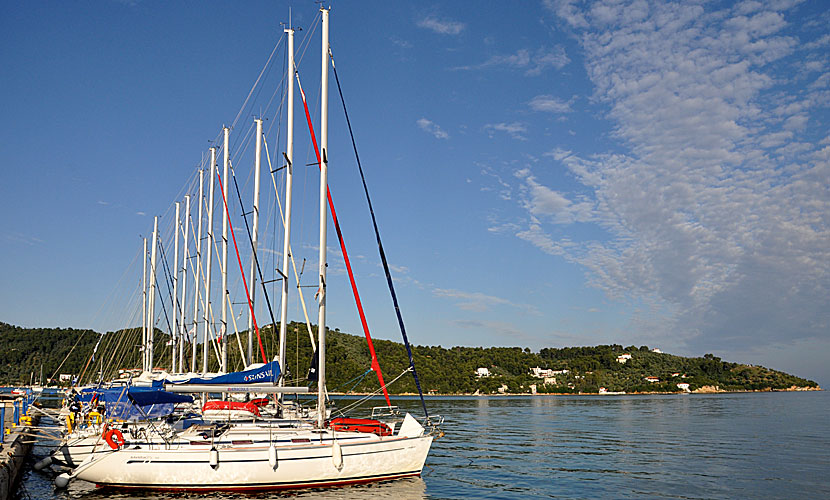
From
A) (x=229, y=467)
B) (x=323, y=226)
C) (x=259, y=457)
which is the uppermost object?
(x=323, y=226)

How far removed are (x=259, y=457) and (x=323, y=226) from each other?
26.6 ft

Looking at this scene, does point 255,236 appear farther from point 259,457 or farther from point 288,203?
point 259,457

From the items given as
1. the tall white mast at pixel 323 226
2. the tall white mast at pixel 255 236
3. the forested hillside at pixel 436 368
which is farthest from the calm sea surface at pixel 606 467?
the forested hillside at pixel 436 368

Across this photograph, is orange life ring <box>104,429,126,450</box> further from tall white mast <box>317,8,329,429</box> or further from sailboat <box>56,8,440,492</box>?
tall white mast <box>317,8,329,429</box>

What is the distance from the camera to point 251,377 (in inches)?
878

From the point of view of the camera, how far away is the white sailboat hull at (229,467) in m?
19.6

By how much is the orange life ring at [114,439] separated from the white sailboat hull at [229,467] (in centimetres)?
26

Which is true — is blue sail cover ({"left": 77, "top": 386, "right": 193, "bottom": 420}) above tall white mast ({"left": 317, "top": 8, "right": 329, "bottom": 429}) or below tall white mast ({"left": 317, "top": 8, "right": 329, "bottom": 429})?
below

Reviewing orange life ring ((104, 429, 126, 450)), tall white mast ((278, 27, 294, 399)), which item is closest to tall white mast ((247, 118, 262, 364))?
tall white mast ((278, 27, 294, 399))

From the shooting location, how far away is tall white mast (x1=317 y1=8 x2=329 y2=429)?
71.8 feet

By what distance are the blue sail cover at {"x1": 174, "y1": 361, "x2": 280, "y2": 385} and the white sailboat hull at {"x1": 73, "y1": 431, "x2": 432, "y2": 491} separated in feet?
8.29

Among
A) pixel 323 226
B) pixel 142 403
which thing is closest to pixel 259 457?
pixel 142 403

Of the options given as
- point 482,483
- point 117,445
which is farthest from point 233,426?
point 482,483

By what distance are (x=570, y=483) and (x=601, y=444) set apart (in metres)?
16.1
